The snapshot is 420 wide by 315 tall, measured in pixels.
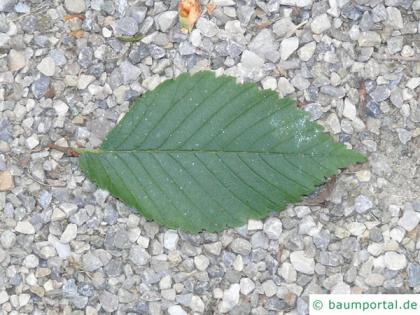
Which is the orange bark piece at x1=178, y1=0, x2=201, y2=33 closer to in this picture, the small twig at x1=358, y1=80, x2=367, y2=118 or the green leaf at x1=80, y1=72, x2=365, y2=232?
the green leaf at x1=80, y1=72, x2=365, y2=232

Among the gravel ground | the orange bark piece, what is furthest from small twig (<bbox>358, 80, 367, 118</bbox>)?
the orange bark piece

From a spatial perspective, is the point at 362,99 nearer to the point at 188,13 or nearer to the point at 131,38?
the point at 188,13

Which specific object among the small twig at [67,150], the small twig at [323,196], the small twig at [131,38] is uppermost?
the small twig at [131,38]

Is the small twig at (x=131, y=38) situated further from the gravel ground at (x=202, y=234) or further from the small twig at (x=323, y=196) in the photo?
the small twig at (x=323, y=196)

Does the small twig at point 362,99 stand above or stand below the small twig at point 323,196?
above

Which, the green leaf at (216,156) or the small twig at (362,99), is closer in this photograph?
the green leaf at (216,156)

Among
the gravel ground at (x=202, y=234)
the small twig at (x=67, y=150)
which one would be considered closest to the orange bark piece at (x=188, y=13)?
the gravel ground at (x=202, y=234)
